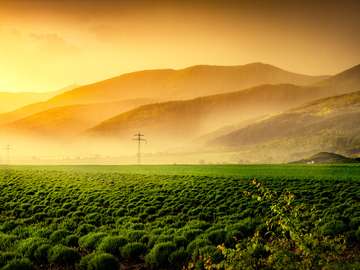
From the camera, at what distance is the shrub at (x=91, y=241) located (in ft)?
58.6

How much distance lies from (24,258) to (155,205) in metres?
15.7

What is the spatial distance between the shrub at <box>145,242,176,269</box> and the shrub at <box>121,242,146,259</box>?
35.9 inches

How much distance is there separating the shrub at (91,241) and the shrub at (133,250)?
5.82ft

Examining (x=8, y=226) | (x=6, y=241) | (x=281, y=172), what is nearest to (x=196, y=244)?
(x=6, y=241)

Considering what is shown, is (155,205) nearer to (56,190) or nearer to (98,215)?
(98,215)

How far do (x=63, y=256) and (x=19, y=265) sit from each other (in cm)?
186

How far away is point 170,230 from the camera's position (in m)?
A: 20.5

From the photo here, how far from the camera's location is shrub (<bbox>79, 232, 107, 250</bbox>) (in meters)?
17.9

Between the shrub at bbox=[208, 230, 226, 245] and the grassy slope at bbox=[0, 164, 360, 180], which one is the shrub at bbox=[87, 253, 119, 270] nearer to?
the shrub at bbox=[208, 230, 226, 245]

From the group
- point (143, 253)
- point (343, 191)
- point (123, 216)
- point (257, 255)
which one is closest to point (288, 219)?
point (257, 255)

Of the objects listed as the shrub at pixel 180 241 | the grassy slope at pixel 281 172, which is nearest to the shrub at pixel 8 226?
the shrub at pixel 180 241

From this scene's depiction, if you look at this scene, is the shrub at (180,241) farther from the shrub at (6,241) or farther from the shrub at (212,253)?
the shrub at (6,241)

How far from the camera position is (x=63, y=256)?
1602cm

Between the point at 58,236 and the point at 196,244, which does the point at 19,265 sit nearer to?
the point at 58,236
